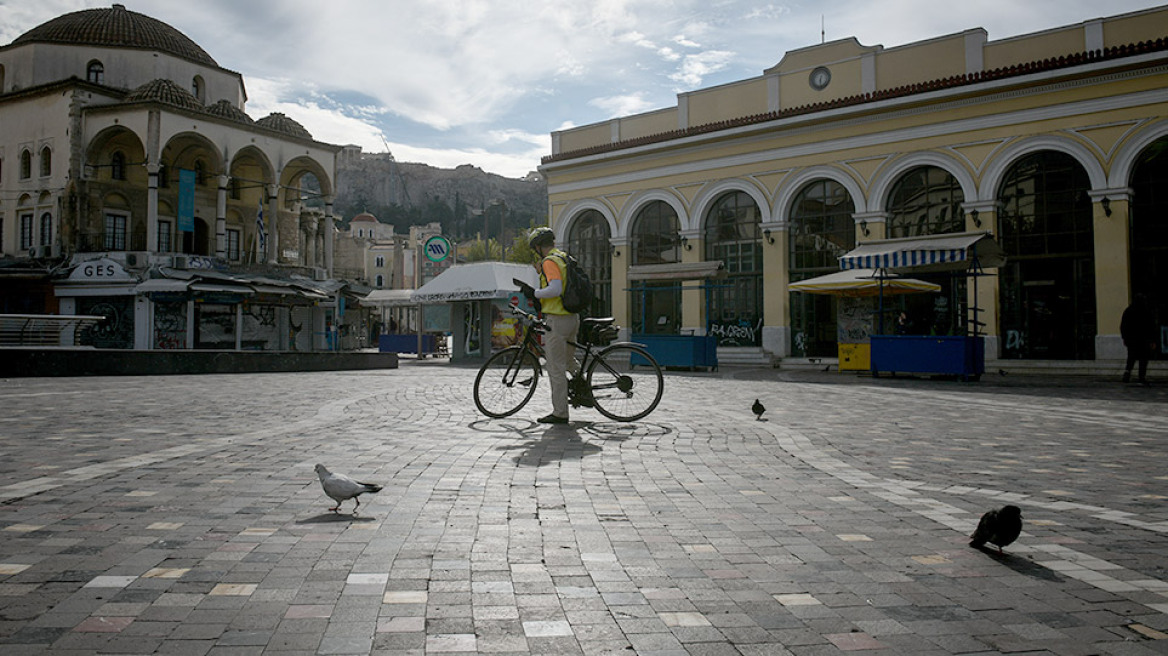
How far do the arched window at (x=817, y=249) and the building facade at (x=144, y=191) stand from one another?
22.9 meters

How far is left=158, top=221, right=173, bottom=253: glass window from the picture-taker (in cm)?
4300

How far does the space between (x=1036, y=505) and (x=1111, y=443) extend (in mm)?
3643

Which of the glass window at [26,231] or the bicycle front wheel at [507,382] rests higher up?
the glass window at [26,231]

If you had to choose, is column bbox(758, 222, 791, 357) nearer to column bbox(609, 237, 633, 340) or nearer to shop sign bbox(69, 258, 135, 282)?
column bbox(609, 237, 633, 340)

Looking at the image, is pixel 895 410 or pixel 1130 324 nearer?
pixel 895 410

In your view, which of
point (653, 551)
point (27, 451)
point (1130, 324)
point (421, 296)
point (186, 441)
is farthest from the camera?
point (421, 296)

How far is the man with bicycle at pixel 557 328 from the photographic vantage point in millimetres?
8133

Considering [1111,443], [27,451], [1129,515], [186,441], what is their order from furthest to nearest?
[1111,443] → [186,441] → [27,451] → [1129,515]

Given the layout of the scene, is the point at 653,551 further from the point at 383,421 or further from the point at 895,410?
the point at 895,410

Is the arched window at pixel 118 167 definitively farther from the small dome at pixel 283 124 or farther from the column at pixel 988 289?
the column at pixel 988 289

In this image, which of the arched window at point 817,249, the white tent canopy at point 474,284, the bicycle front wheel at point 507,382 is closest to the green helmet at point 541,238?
the bicycle front wheel at point 507,382

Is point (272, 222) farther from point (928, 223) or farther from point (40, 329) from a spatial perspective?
point (928, 223)

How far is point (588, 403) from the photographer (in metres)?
8.45

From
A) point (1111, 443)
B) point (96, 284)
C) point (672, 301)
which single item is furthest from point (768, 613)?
point (96, 284)
